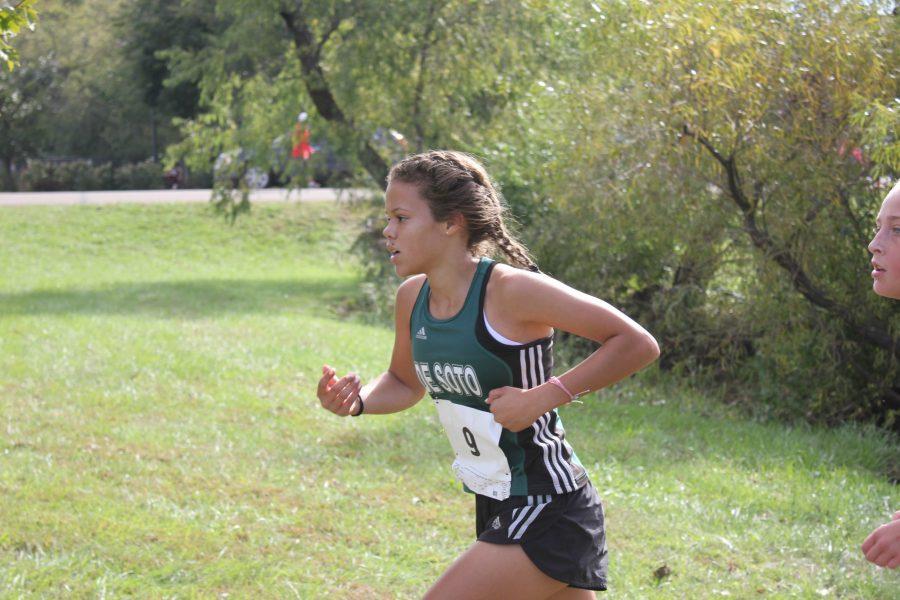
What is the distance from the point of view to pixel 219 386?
8906 millimetres

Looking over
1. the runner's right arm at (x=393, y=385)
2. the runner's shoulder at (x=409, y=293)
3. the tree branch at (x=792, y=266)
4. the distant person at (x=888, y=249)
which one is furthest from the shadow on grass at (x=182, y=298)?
the distant person at (x=888, y=249)

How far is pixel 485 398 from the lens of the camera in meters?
3.16

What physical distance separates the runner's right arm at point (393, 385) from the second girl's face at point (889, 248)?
1.40m

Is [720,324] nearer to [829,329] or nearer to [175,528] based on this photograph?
[829,329]

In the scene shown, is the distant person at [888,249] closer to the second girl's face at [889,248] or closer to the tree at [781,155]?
the second girl's face at [889,248]

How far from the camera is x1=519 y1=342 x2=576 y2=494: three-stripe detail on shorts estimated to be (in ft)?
10.4

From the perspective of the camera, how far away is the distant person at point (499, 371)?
9.98 feet

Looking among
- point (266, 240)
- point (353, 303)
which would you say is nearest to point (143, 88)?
point (266, 240)

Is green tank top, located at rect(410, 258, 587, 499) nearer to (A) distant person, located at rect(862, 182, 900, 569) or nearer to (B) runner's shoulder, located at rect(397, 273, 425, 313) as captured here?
(B) runner's shoulder, located at rect(397, 273, 425, 313)

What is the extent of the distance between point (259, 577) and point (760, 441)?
415 cm

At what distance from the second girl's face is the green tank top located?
960mm

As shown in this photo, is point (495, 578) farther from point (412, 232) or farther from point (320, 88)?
point (320, 88)

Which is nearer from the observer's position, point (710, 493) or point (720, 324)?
point (710, 493)

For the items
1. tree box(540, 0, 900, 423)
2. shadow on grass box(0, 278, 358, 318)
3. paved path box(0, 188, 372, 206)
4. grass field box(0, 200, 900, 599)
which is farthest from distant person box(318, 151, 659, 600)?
paved path box(0, 188, 372, 206)
